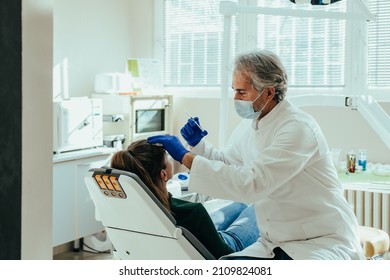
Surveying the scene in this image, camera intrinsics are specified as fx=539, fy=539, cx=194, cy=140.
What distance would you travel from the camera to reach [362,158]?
147 inches

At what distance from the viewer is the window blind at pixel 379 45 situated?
3.84 meters

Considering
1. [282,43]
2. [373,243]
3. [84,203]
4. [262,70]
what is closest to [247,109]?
[262,70]

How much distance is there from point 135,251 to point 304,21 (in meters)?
2.75

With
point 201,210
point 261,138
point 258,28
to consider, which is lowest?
point 201,210

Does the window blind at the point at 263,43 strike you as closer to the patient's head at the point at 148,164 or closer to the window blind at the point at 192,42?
the window blind at the point at 192,42

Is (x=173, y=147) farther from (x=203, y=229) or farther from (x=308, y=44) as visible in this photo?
(x=308, y=44)

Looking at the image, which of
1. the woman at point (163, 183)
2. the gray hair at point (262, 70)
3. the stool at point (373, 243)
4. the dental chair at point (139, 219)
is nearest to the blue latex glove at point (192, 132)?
the woman at point (163, 183)

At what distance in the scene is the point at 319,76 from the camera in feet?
13.5

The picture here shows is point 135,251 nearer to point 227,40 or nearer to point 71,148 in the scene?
point 227,40

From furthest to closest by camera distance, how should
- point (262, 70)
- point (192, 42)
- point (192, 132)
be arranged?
1. point (192, 42)
2. point (192, 132)
3. point (262, 70)

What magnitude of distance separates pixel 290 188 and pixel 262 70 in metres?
0.44

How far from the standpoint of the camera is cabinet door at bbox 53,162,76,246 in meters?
3.47

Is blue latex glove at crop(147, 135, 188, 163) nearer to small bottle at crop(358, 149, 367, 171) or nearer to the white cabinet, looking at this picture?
the white cabinet
